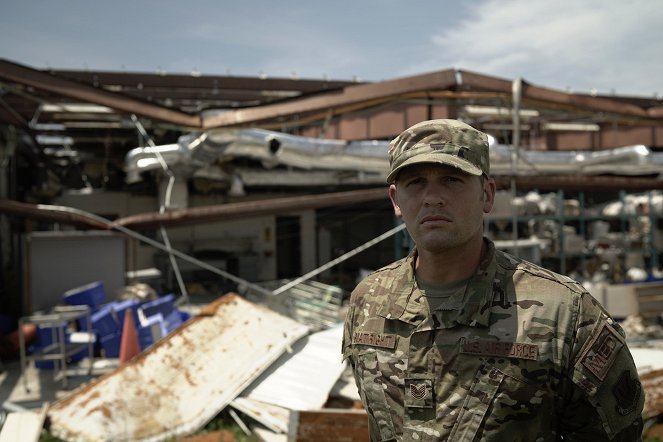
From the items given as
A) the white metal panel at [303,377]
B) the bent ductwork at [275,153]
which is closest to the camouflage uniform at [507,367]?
the white metal panel at [303,377]

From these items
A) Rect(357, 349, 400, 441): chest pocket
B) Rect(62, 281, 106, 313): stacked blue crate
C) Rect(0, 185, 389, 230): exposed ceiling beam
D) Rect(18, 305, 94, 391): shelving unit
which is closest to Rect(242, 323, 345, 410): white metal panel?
Rect(0, 185, 389, 230): exposed ceiling beam

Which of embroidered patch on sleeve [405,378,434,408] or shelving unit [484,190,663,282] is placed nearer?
embroidered patch on sleeve [405,378,434,408]

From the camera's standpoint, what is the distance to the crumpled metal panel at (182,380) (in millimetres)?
4547

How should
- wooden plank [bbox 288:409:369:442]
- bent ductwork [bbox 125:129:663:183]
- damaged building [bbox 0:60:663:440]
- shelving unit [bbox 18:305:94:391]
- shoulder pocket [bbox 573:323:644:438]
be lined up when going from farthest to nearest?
bent ductwork [bbox 125:129:663:183]
shelving unit [bbox 18:305:94:391]
damaged building [bbox 0:60:663:440]
wooden plank [bbox 288:409:369:442]
shoulder pocket [bbox 573:323:644:438]

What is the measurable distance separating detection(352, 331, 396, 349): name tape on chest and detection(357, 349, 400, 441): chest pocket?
0.03m

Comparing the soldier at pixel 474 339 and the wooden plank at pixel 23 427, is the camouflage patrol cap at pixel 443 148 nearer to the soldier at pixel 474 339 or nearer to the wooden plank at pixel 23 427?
the soldier at pixel 474 339

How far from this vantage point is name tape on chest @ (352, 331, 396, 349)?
181 cm

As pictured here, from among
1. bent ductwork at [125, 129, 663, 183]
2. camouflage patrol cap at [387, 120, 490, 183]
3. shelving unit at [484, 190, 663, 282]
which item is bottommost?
shelving unit at [484, 190, 663, 282]

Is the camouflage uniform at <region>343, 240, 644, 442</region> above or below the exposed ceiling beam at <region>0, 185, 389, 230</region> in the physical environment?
below

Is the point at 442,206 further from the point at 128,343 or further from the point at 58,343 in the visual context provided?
the point at 58,343

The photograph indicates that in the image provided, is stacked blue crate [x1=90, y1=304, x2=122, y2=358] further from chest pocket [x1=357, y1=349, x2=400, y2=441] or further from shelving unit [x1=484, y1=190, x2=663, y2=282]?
shelving unit [x1=484, y1=190, x2=663, y2=282]

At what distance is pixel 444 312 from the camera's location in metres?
1.72

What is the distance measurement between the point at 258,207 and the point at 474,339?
6.00 metres

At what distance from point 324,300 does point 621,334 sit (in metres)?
8.07
